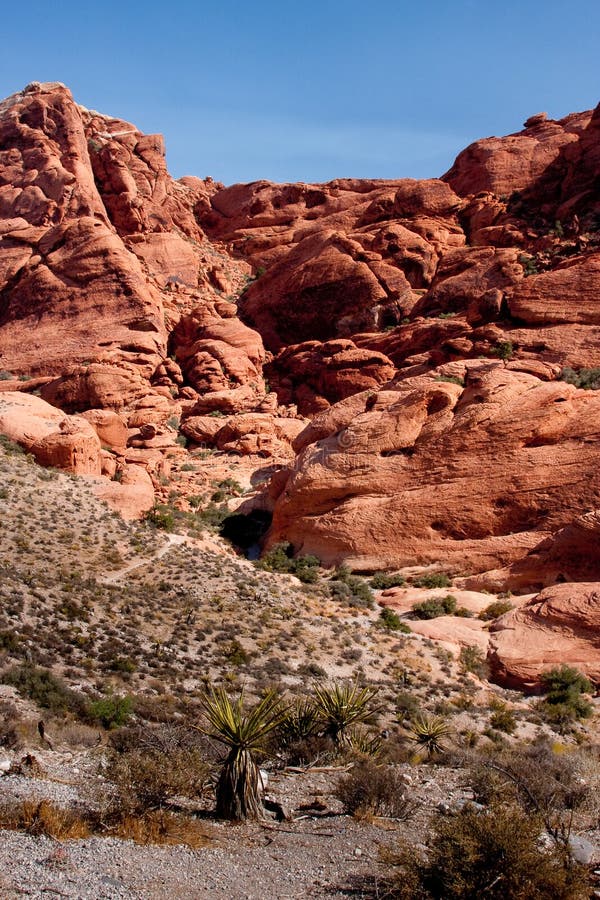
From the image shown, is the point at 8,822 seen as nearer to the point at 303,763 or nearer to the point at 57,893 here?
the point at 57,893

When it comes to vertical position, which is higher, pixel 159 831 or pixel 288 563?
pixel 288 563

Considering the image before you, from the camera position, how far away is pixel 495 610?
25.2 m

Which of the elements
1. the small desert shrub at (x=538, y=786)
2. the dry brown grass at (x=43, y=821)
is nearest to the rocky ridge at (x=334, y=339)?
the small desert shrub at (x=538, y=786)

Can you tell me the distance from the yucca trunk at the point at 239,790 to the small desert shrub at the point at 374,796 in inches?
51.9

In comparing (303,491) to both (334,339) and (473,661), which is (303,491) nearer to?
(473,661)

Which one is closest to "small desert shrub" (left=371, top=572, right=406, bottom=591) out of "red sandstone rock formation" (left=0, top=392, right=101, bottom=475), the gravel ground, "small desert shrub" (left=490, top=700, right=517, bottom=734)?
"small desert shrub" (left=490, top=700, right=517, bottom=734)

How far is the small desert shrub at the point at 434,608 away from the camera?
25.7 m

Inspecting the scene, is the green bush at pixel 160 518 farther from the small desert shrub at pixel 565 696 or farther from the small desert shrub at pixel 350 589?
the small desert shrub at pixel 565 696

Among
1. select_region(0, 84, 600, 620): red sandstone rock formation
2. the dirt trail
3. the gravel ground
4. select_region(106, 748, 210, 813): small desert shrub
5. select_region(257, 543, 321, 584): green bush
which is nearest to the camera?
the gravel ground

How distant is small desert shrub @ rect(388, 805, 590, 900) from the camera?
25.1 feet

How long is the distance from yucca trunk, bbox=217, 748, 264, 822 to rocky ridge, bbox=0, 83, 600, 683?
490 inches

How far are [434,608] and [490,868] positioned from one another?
712 inches

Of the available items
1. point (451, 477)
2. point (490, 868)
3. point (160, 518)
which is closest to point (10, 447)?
point (160, 518)

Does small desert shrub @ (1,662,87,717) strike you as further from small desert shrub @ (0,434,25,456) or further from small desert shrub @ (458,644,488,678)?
small desert shrub @ (0,434,25,456)
